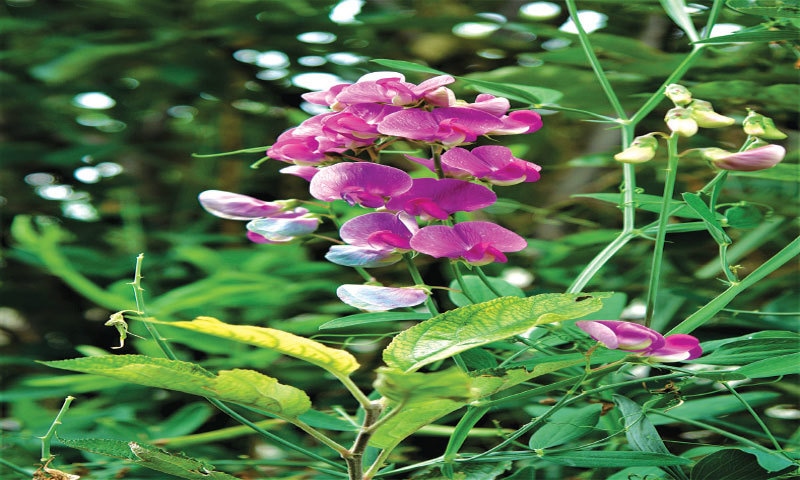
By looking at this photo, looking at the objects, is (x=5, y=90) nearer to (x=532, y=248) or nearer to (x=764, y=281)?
(x=532, y=248)

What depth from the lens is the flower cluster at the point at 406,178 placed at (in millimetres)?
425

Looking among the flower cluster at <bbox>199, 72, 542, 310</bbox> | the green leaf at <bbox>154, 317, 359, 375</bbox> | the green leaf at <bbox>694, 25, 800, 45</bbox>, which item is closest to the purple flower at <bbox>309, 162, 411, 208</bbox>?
the flower cluster at <bbox>199, 72, 542, 310</bbox>

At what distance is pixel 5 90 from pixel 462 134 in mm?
1093

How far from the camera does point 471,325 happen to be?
0.36 meters

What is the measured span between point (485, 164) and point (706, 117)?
119 mm

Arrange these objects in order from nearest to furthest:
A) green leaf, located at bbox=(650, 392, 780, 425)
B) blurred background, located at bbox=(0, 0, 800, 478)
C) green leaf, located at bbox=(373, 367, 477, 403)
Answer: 1. green leaf, located at bbox=(373, 367, 477, 403)
2. green leaf, located at bbox=(650, 392, 780, 425)
3. blurred background, located at bbox=(0, 0, 800, 478)

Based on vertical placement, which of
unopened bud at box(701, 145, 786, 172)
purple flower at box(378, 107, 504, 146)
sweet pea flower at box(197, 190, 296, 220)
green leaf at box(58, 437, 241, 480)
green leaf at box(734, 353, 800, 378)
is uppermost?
purple flower at box(378, 107, 504, 146)

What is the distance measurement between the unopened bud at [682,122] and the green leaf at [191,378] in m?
0.24

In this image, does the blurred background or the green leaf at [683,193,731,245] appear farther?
the blurred background

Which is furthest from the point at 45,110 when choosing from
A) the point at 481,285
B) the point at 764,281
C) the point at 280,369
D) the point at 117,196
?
the point at 764,281

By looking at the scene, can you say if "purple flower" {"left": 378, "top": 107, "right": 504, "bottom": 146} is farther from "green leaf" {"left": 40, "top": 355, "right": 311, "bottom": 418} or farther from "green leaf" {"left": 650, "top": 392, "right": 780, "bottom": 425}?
"green leaf" {"left": 650, "top": 392, "right": 780, "bottom": 425}

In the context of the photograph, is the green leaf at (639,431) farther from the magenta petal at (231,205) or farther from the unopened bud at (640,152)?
the magenta petal at (231,205)

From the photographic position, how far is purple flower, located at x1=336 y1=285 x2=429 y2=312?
16.5 inches

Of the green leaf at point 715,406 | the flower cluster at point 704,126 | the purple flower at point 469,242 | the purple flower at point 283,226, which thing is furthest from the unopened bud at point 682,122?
the green leaf at point 715,406
